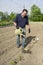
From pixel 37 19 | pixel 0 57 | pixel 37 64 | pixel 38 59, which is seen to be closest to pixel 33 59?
pixel 38 59

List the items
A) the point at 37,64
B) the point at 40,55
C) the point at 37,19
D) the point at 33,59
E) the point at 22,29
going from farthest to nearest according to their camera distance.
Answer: the point at 37,19, the point at 22,29, the point at 40,55, the point at 33,59, the point at 37,64

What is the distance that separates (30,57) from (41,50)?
149cm

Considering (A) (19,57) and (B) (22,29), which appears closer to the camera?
(A) (19,57)

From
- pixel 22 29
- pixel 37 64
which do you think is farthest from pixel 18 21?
pixel 37 64

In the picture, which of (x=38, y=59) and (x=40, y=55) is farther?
(x=40, y=55)

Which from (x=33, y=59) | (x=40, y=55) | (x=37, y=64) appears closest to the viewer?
(x=37, y=64)

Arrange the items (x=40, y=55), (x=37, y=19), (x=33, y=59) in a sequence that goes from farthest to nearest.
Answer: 1. (x=37, y=19)
2. (x=40, y=55)
3. (x=33, y=59)

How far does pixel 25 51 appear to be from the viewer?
9234 mm

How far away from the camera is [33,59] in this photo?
794 centimetres

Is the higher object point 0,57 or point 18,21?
point 18,21

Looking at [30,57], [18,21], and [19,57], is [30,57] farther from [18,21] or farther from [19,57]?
[18,21]

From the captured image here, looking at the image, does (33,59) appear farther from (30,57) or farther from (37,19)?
(37,19)

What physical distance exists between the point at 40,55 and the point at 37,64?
1380 millimetres

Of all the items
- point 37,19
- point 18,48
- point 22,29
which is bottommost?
point 37,19
